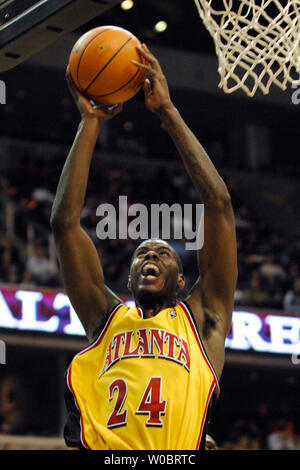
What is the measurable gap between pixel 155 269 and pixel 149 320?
20cm

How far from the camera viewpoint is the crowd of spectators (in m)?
12.5

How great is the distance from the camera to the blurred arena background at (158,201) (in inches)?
470

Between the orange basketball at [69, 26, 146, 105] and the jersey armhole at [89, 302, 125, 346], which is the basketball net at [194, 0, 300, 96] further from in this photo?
the jersey armhole at [89, 302, 125, 346]

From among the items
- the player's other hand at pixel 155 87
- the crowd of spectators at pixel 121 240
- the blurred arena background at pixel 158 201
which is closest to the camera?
the player's other hand at pixel 155 87

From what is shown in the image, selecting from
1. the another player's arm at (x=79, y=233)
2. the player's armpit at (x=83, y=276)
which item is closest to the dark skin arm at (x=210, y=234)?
the another player's arm at (x=79, y=233)

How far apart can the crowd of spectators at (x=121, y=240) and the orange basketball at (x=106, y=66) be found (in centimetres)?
820

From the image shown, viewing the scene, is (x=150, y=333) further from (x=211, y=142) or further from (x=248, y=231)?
(x=211, y=142)

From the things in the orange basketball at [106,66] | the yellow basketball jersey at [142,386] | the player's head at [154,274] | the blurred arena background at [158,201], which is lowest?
the blurred arena background at [158,201]

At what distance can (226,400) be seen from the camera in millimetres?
16172

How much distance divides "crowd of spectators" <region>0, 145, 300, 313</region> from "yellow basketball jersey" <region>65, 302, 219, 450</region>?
817 centimetres

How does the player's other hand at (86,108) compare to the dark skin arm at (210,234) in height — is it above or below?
above

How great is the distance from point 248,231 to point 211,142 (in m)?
3.82

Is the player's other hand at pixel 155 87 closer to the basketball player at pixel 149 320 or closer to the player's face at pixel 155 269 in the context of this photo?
the basketball player at pixel 149 320

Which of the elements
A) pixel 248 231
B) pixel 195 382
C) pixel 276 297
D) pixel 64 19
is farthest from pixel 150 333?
pixel 248 231
